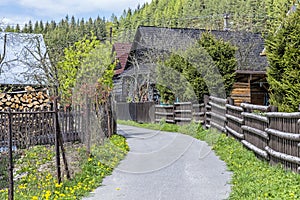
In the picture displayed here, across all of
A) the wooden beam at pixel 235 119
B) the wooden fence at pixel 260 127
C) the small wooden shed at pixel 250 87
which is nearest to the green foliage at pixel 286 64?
the wooden fence at pixel 260 127

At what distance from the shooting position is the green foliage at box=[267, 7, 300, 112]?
9969 millimetres

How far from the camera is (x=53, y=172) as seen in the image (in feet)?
29.3

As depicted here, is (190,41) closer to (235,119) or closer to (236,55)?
(236,55)

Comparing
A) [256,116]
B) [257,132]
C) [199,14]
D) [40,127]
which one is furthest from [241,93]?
[199,14]

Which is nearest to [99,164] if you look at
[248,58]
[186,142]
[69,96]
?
[186,142]

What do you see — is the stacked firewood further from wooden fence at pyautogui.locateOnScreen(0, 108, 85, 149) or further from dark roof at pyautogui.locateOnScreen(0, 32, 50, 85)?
wooden fence at pyautogui.locateOnScreen(0, 108, 85, 149)

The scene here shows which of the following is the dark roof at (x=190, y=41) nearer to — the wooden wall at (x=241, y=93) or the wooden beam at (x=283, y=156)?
the wooden wall at (x=241, y=93)

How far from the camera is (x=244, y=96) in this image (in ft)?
71.6

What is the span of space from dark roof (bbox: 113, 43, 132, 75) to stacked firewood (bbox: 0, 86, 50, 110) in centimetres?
1751

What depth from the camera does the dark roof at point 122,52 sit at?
111ft

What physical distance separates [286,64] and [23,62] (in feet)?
38.6

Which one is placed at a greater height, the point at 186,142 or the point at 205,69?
the point at 205,69

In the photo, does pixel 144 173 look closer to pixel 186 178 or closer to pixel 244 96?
pixel 186 178

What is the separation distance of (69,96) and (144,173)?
655 cm
